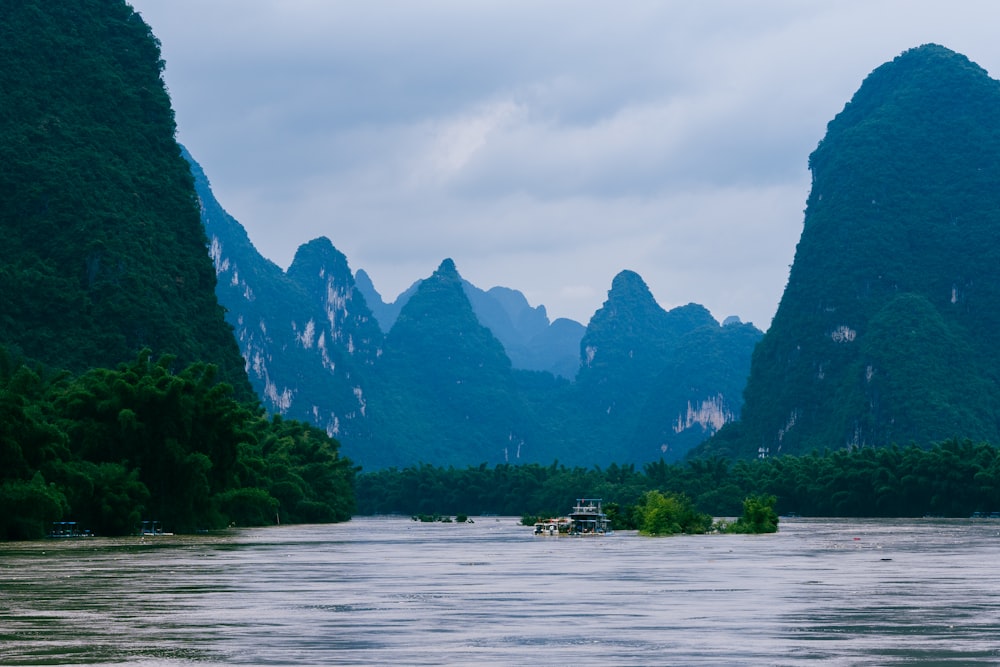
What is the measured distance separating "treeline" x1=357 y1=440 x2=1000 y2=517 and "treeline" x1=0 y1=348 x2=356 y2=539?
51.0 m

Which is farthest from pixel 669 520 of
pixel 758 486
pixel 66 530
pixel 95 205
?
pixel 95 205

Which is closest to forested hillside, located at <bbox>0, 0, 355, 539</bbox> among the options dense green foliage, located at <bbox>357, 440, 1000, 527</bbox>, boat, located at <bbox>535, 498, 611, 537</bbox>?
boat, located at <bbox>535, 498, 611, 537</bbox>

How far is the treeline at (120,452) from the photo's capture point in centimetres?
5184

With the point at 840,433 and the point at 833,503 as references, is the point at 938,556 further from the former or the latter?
the point at 840,433

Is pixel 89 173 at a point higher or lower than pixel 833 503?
higher

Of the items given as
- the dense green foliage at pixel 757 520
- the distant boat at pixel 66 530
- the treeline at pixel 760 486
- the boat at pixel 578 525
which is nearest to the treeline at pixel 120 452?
the distant boat at pixel 66 530

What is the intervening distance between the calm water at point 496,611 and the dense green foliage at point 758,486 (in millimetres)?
44860

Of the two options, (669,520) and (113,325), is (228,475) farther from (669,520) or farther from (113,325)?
(113,325)

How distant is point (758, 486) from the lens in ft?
457

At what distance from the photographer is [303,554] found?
45.2m

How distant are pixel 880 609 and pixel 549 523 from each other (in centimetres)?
6179

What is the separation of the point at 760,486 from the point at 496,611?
120m

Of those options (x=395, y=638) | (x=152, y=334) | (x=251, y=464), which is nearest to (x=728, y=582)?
(x=395, y=638)

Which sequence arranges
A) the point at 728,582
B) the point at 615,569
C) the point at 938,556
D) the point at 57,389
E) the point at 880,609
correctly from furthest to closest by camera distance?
the point at 57,389, the point at 938,556, the point at 615,569, the point at 728,582, the point at 880,609
